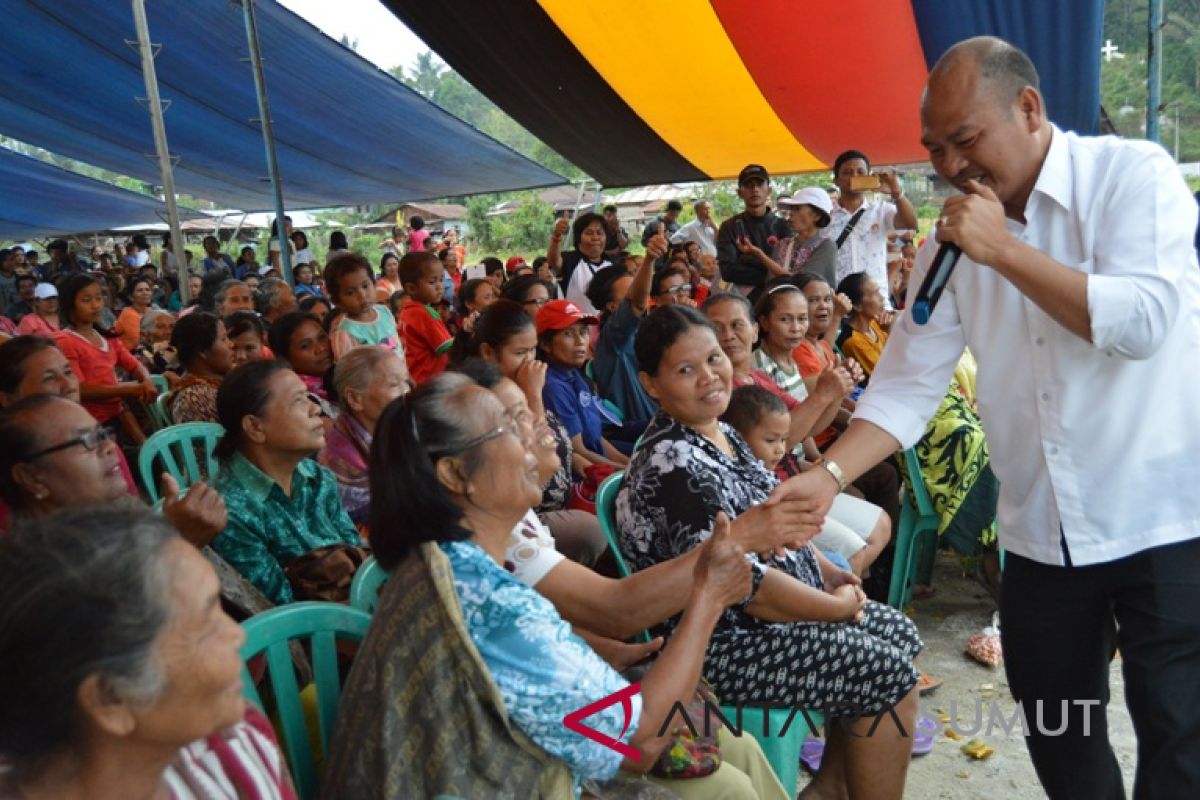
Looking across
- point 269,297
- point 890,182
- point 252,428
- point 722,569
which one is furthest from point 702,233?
point 722,569

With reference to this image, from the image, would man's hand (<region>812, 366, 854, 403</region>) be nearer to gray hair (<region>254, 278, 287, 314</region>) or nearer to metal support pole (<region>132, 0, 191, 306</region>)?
gray hair (<region>254, 278, 287, 314</region>)

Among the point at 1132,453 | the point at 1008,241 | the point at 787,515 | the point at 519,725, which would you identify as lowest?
the point at 519,725

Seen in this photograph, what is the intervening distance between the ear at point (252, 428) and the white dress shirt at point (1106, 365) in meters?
1.79

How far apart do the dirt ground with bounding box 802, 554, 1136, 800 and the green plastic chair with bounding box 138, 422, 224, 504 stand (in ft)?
8.37

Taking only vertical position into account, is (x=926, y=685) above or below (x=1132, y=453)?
below

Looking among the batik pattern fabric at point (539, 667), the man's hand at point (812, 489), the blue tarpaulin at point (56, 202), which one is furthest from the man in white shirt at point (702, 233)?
the blue tarpaulin at point (56, 202)

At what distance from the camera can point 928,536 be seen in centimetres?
379

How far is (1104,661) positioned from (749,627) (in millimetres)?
709

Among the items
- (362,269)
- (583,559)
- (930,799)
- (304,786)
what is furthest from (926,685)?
(362,269)

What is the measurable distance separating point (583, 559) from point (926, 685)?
3.94ft

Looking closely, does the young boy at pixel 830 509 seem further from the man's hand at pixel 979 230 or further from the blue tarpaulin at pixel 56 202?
the blue tarpaulin at pixel 56 202

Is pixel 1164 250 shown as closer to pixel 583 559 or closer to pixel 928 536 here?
pixel 583 559

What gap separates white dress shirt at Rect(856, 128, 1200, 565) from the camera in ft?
4.88

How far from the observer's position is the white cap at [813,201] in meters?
5.36
